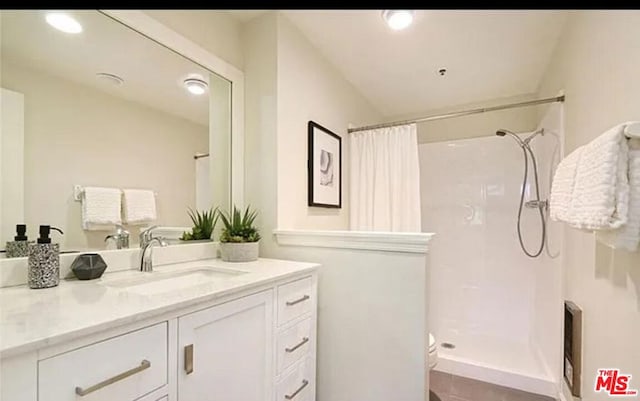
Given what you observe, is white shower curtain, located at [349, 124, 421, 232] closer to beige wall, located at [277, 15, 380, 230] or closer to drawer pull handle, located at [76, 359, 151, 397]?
beige wall, located at [277, 15, 380, 230]

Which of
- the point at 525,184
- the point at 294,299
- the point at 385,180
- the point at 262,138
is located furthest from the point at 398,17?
the point at 525,184

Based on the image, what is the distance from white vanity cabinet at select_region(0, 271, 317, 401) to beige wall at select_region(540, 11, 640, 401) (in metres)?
1.14

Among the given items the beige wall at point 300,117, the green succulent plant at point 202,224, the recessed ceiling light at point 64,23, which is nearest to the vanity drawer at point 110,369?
the recessed ceiling light at point 64,23

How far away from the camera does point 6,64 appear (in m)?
0.97

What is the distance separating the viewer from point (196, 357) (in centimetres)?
91

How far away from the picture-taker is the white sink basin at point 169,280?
44.3 inches

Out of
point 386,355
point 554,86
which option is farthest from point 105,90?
point 554,86

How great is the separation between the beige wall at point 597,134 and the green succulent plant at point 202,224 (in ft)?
5.17

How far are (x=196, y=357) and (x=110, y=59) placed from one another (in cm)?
119

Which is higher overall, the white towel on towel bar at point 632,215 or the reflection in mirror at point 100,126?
the reflection in mirror at point 100,126

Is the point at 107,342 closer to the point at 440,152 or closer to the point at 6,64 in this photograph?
the point at 6,64

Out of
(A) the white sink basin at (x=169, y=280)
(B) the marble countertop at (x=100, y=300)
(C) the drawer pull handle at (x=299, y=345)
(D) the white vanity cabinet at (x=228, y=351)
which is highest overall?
(B) the marble countertop at (x=100, y=300)

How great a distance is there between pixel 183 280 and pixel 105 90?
0.84m

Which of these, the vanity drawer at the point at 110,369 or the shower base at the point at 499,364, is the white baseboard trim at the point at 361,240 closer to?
the vanity drawer at the point at 110,369
